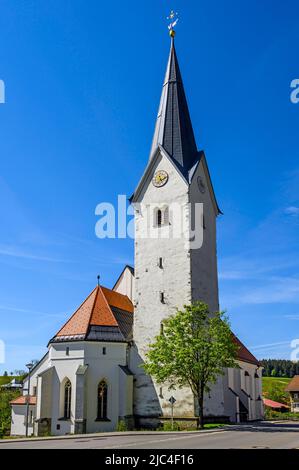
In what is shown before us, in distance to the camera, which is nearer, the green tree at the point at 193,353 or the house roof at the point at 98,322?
the green tree at the point at 193,353

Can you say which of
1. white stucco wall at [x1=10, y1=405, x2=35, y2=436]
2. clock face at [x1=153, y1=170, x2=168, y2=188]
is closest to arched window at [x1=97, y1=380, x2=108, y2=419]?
white stucco wall at [x1=10, y1=405, x2=35, y2=436]

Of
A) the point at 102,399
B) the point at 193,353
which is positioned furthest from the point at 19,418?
the point at 193,353

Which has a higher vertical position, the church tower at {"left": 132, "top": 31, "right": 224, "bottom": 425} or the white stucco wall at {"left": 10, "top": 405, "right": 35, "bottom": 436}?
the church tower at {"left": 132, "top": 31, "right": 224, "bottom": 425}

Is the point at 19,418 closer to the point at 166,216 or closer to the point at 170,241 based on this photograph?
the point at 170,241

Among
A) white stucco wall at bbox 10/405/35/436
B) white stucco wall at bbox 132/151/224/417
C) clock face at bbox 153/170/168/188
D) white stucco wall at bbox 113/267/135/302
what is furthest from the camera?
white stucco wall at bbox 113/267/135/302

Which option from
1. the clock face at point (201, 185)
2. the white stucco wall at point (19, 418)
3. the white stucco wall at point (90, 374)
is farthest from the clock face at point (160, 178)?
the white stucco wall at point (19, 418)

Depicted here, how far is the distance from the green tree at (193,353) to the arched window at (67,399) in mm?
5479

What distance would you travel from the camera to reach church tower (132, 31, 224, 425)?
32.4m

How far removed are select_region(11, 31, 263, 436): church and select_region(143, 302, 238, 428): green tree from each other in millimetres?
2168

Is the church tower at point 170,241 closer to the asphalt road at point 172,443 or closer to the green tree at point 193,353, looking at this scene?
the green tree at point 193,353

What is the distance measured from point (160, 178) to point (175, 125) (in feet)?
15.9

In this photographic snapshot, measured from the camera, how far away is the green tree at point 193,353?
28.2 meters

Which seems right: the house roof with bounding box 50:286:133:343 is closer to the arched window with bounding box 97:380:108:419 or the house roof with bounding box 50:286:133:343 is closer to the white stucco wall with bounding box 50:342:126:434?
the white stucco wall with bounding box 50:342:126:434
